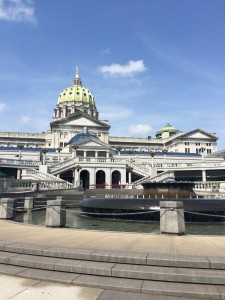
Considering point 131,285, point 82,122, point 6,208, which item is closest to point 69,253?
point 131,285

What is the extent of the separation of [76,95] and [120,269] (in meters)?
154

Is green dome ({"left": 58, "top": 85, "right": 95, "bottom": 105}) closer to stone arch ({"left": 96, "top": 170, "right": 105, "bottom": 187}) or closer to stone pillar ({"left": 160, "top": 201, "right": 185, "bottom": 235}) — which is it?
stone arch ({"left": 96, "top": 170, "right": 105, "bottom": 187})

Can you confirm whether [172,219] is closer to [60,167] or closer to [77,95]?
[60,167]

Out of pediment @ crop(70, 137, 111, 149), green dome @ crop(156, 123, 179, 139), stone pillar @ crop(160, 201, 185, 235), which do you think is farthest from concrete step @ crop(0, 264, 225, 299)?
green dome @ crop(156, 123, 179, 139)

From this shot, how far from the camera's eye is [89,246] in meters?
9.71

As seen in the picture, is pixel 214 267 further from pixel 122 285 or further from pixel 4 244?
pixel 4 244

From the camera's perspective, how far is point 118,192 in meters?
42.5

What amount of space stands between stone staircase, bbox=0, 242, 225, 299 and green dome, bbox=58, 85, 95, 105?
150026 mm

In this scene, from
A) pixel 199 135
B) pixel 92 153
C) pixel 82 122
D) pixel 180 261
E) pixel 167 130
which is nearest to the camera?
pixel 180 261

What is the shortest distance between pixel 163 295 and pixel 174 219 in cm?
572

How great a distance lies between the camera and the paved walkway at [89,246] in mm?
6720

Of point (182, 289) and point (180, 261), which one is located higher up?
point (180, 261)

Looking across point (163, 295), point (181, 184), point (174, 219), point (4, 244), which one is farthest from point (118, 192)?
point (163, 295)

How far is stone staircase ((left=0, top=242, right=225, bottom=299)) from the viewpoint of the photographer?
7.01m
